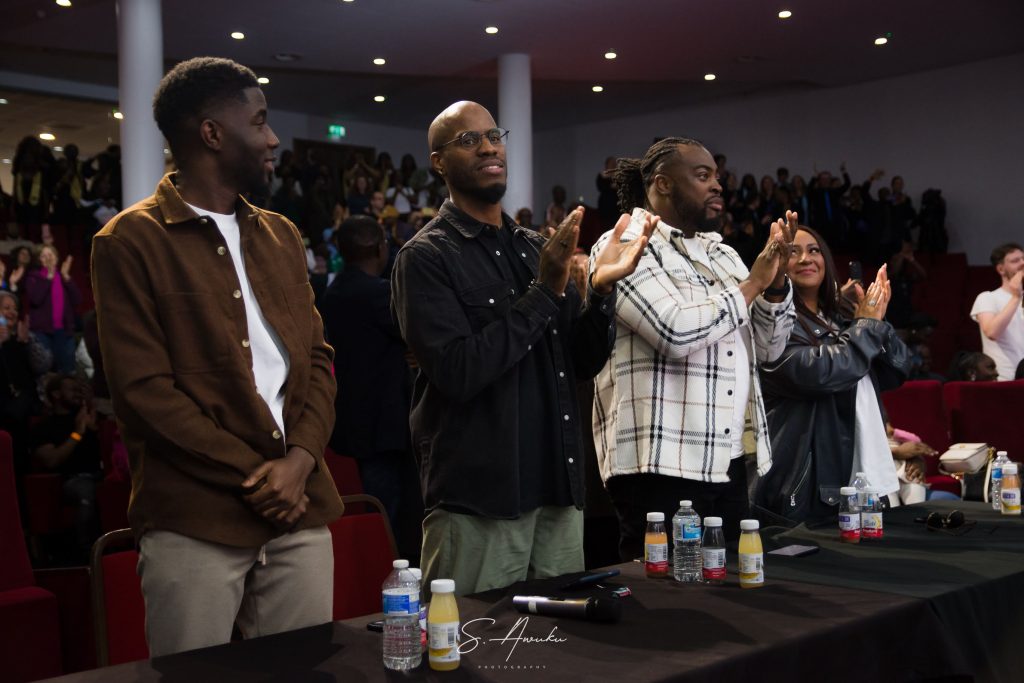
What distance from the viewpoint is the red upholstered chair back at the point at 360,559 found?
234 cm

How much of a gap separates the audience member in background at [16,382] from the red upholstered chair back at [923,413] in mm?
4668

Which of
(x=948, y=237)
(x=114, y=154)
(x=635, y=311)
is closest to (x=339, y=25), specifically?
(x=114, y=154)

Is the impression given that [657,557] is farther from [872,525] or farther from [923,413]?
[923,413]

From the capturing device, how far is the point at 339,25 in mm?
10922

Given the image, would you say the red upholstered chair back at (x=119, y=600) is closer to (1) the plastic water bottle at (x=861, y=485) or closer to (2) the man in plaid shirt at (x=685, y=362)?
(2) the man in plaid shirt at (x=685, y=362)

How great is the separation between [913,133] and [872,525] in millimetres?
12627

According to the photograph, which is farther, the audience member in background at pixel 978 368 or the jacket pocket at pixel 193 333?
the audience member in background at pixel 978 368

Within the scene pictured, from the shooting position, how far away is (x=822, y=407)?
2938 mm

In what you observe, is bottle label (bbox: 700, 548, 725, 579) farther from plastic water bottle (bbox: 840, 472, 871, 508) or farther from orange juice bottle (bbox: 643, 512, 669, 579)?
plastic water bottle (bbox: 840, 472, 871, 508)

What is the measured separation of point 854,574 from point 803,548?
0.21 metres

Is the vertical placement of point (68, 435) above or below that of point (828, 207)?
below

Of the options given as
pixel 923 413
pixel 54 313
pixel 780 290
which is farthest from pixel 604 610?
pixel 54 313

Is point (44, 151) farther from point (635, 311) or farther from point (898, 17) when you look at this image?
point (635, 311)

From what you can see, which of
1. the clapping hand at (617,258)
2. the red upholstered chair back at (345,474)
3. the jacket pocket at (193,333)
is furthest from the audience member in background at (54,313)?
the jacket pocket at (193,333)
